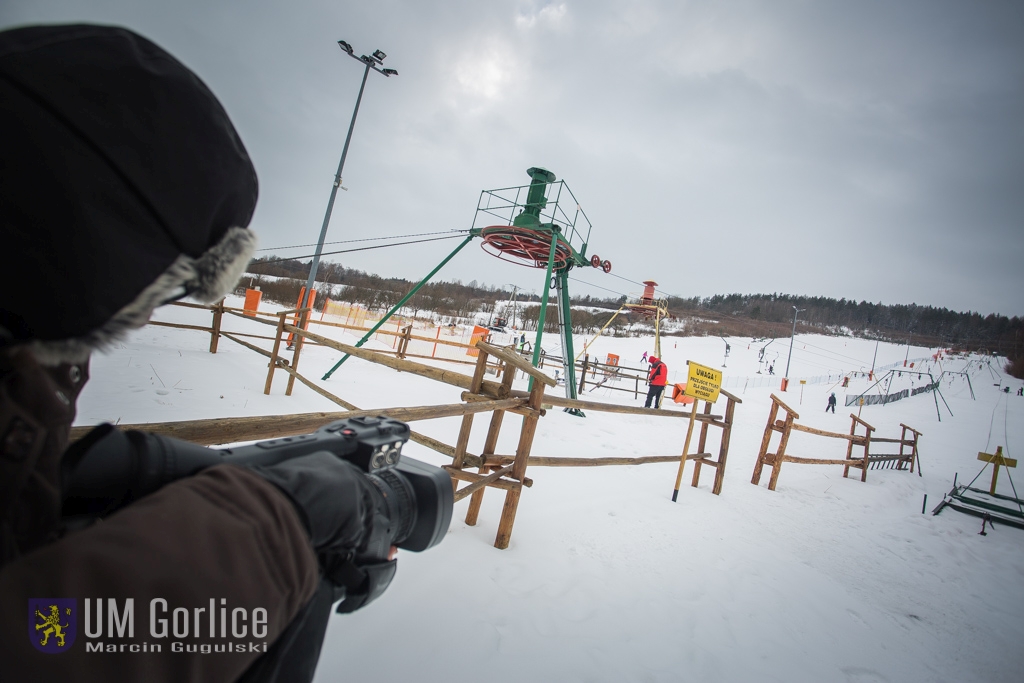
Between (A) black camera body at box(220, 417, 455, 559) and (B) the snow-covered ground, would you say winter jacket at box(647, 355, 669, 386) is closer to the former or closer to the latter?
(B) the snow-covered ground

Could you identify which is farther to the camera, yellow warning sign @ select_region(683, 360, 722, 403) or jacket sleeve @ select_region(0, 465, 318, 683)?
yellow warning sign @ select_region(683, 360, 722, 403)

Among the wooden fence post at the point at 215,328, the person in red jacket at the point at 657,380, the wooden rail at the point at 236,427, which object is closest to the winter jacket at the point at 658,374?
the person in red jacket at the point at 657,380

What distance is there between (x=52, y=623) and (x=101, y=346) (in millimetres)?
357

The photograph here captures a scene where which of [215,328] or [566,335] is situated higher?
[566,335]

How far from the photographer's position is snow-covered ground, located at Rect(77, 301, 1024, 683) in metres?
1.93

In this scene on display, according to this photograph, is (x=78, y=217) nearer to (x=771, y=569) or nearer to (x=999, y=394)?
(x=771, y=569)

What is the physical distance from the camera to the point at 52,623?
399 mm

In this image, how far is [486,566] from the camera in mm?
2461

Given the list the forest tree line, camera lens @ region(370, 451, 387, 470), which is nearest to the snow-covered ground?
camera lens @ region(370, 451, 387, 470)

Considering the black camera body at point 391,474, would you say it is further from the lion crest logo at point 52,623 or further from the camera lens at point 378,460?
the lion crest logo at point 52,623

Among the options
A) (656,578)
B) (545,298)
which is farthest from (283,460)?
(545,298)

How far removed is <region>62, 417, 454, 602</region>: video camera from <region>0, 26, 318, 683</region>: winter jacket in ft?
0.27

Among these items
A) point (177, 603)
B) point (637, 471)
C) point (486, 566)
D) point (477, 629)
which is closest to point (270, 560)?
point (177, 603)

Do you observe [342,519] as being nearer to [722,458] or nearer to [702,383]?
[702,383]
